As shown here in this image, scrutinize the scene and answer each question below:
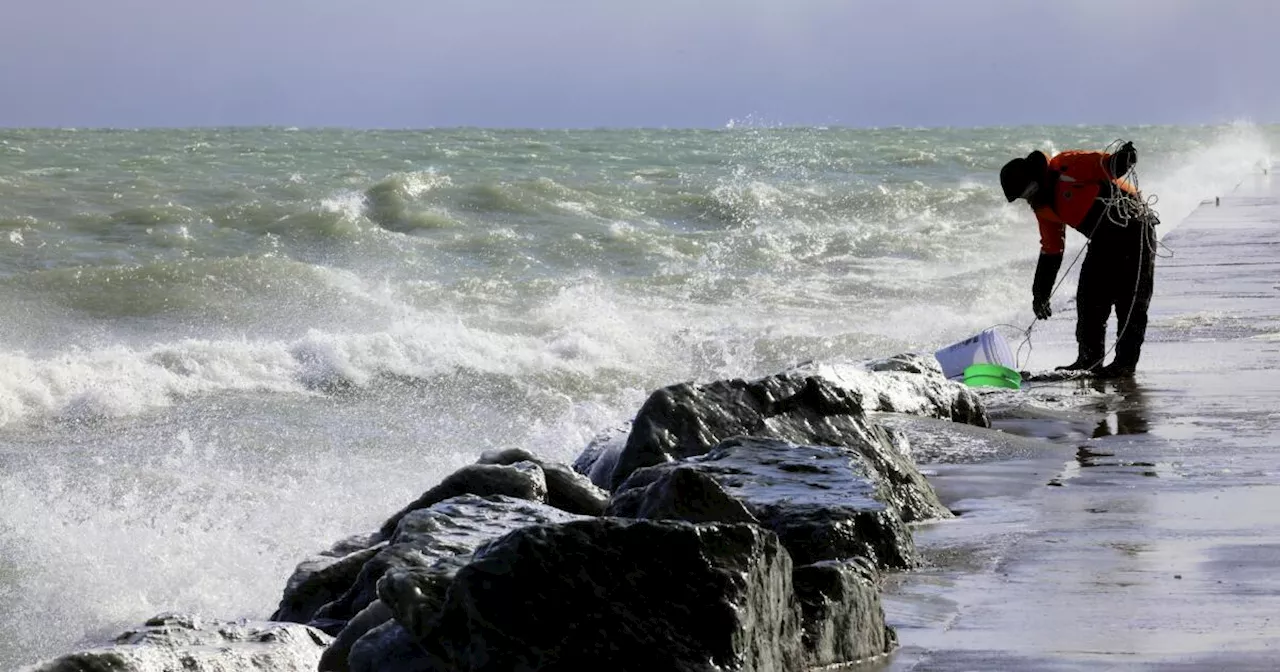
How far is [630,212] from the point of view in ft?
79.1

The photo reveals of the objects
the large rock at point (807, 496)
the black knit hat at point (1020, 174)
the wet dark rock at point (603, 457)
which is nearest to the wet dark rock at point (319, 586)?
the large rock at point (807, 496)

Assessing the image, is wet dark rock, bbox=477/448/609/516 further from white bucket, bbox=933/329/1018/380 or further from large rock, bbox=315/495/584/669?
white bucket, bbox=933/329/1018/380

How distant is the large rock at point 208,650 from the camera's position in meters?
4.11

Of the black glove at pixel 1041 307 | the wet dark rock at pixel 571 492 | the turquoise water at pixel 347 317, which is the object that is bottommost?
the turquoise water at pixel 347 317

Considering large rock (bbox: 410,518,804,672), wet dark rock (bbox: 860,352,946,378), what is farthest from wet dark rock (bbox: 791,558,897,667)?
wet dark rock (bbox: 860,352,946,378)

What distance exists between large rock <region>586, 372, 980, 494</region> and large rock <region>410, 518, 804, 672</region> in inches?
98.1

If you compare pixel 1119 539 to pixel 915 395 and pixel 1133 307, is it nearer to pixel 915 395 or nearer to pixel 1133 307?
pixel 915 395

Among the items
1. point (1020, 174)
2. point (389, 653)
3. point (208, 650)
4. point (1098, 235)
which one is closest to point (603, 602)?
point (389, 653)

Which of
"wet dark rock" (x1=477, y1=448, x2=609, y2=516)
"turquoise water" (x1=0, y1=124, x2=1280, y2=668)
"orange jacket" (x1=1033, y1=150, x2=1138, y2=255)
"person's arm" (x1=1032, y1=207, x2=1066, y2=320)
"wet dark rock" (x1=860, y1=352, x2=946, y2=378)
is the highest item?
"orange jacket" (x1=1033, y1=150, x2=1138, y2=255)

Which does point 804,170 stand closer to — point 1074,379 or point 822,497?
point 1074,379

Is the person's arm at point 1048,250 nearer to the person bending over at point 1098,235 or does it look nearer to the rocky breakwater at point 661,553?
the person bending over at point 1098,235

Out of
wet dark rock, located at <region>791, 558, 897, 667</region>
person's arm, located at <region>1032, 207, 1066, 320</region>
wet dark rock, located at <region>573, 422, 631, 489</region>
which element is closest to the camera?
wet dark rock, located at <region>791, 558, 897, 667</region>

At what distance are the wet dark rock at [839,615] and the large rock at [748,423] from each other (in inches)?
72.2

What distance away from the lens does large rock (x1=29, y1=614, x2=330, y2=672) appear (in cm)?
411
